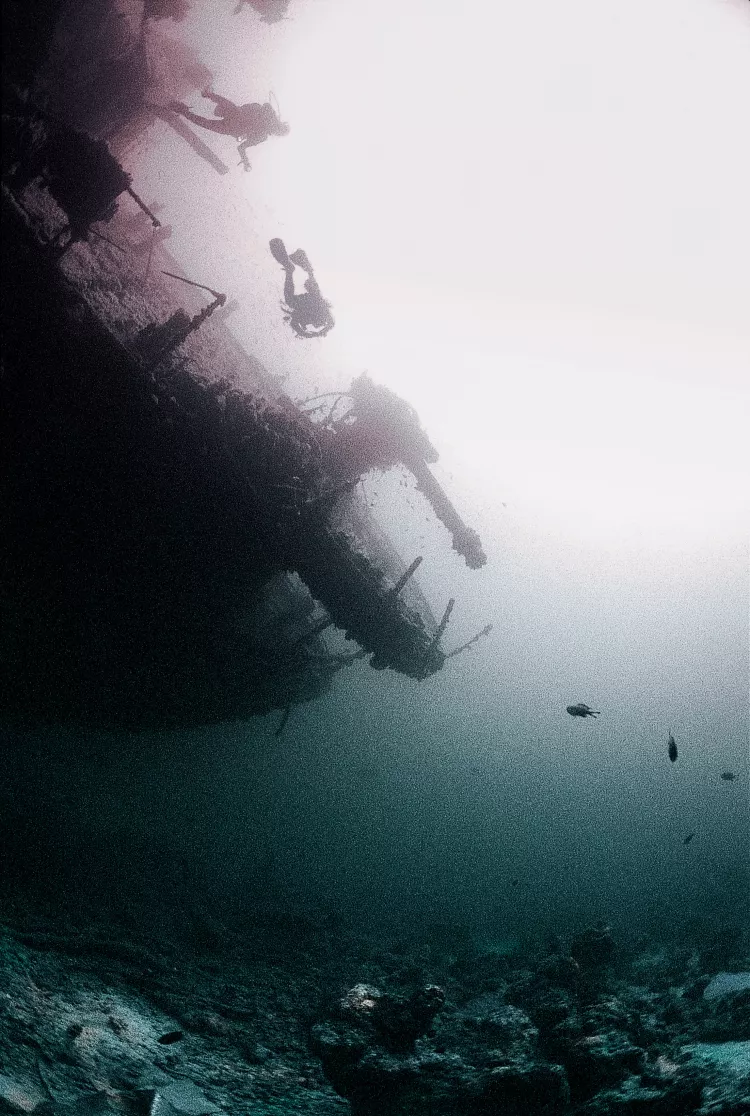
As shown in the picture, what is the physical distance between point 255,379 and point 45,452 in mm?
6434

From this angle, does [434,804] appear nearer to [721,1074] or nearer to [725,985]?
[725,985]

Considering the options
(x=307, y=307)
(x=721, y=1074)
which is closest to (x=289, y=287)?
(x=307, y=307)

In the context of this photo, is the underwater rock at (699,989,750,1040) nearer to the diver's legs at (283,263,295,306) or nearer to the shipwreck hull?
the shipwreck hull

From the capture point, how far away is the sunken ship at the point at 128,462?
4.38m

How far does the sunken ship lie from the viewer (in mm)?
4375

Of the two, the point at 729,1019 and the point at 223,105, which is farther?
the point at 729,1019

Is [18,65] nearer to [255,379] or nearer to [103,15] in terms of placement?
[103,15]

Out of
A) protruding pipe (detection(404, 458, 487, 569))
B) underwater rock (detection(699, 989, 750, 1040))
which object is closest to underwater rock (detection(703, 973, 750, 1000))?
underwater rock (detection(699, 989, 750, 1040))

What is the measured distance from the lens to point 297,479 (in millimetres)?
6703

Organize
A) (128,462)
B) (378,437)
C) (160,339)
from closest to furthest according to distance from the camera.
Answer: (160,339)
(128,462)
(378,437)

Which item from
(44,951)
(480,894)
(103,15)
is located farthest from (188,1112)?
(480,894)

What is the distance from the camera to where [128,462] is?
5.84 m

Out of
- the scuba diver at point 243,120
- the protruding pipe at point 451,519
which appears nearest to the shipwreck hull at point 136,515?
the protruding pipe at point 451,519

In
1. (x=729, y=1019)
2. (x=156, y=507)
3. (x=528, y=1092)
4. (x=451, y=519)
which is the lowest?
(x=528, y=1092)
